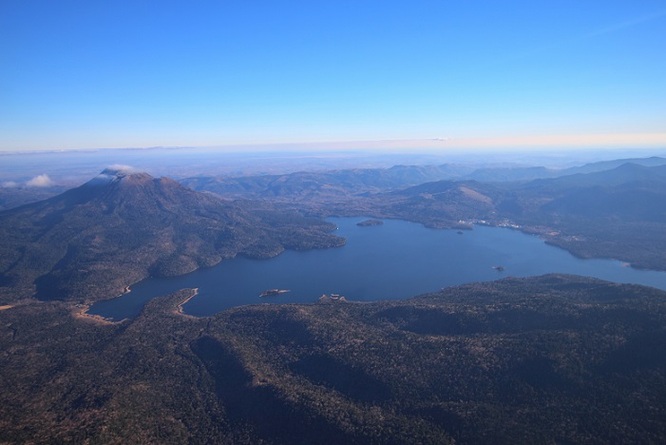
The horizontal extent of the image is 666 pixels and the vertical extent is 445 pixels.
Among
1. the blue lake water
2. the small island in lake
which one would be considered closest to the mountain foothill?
the blue lake water

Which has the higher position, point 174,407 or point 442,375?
point 442,375

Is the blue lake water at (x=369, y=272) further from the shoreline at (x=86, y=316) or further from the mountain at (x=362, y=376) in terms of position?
the mountain at (x=362, y=376)

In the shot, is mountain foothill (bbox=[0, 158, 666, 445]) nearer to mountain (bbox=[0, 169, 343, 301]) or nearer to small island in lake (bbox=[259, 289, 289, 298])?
mountain (bbox=[0, 169, 343, 301])

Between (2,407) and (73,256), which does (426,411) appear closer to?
(2,407)

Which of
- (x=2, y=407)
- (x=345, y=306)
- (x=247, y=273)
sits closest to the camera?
(x=2, y=407)

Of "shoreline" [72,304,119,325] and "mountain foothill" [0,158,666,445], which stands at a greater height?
"mountain foothill" [0,158,666,445]

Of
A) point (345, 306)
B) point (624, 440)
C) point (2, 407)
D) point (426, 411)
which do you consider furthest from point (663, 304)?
point (2, 407)

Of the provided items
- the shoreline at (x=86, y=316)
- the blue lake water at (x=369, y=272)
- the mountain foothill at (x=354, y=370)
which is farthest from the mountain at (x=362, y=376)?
the blue lake water at (x=369, y=272)
